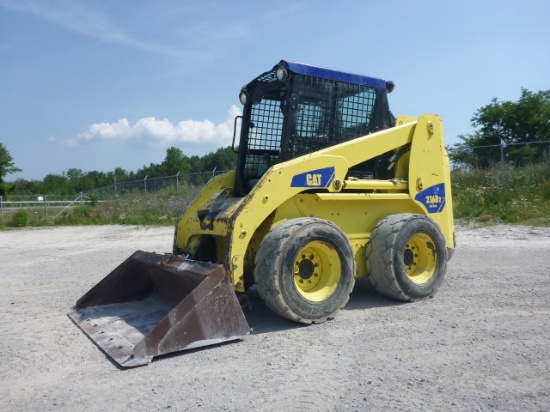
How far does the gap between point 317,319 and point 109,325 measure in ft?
6.85

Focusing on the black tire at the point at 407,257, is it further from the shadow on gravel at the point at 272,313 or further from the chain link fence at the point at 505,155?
the chain link fence at the point at 505,155

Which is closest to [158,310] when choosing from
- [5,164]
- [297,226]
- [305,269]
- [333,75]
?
[305,269]

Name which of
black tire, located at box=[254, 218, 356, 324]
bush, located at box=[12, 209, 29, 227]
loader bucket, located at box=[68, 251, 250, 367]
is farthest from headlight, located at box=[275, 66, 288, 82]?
bush, located at box=[12, 209, 29, 227]

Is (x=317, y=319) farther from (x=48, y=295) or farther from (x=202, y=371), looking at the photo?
(x=48, y=295)

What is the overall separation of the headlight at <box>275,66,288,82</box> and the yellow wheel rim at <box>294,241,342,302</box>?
1.95 m

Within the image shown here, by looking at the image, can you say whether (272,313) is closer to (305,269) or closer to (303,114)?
(305,269)

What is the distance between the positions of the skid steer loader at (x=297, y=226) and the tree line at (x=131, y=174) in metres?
26.8

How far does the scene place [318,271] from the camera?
5.65 meters

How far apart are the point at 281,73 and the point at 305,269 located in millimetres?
2223

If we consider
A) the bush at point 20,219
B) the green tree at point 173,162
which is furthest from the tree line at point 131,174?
the bush at point 20,219

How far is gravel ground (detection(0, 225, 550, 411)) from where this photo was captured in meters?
3.55

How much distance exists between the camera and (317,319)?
5324 millimetres

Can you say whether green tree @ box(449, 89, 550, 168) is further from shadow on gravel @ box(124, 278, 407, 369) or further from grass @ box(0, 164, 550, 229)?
shadow on gravel @ box(124, 278, 407, 369)

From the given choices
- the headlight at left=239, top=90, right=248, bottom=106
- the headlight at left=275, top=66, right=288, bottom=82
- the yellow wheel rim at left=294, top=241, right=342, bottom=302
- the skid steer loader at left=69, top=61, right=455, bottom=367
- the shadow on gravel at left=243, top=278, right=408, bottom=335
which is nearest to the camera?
the skid steer loader at left=69, top=61, right=455, bottom=367
